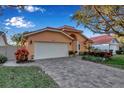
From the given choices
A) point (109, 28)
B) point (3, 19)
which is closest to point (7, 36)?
point (3, 19)

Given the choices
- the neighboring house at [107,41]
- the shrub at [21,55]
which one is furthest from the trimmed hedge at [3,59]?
the neighboring house at [107,41]

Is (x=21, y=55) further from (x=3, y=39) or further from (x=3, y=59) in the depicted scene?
(x=3, y=39)

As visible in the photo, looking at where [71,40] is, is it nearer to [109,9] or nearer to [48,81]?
[109,9]

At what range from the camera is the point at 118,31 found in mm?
12688

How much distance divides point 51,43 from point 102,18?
4996mm

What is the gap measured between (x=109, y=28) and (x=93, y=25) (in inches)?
42.4

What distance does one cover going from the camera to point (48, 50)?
15.4 metres

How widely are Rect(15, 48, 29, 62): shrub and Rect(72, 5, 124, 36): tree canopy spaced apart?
401 centimetres

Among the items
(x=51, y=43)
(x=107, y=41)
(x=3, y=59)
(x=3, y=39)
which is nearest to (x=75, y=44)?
(x=51, y=43)

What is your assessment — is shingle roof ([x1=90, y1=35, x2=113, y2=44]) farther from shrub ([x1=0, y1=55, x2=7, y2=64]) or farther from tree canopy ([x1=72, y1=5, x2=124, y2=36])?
shrub ([x1=0, y1=55, x2=7, y2=64])

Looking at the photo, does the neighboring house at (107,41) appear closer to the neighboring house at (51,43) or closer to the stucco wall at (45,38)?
the neighboring house at (51,43)

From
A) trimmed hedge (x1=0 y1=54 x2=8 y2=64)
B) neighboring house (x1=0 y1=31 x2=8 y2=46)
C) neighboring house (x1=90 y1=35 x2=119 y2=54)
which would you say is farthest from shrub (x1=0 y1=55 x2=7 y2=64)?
neighboring house (x1=90 y1=35 x2=119 y2=54)
